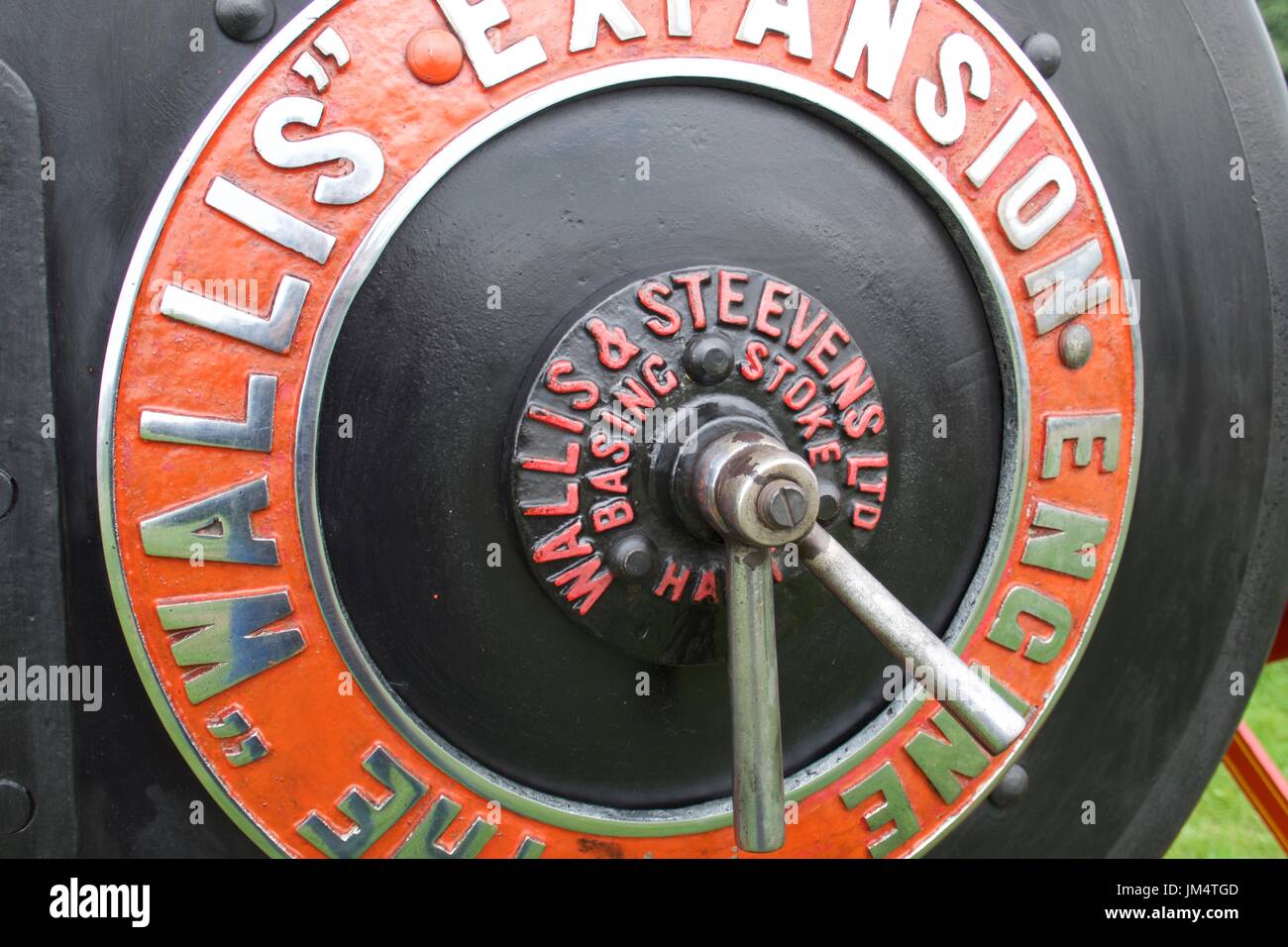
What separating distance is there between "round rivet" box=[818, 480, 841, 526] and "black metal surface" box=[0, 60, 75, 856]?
719 millimetres

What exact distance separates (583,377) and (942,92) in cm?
49

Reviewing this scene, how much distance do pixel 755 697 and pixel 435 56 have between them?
2.16ft

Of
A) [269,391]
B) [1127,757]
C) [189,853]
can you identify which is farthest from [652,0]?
[1127,757]

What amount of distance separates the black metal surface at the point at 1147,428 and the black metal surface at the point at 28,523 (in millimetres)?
23

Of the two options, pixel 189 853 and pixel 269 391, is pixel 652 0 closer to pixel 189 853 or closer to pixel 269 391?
pixel 269 391

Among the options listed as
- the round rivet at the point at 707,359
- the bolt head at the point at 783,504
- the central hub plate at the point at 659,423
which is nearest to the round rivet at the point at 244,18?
the central hub plate at the point at 659,423

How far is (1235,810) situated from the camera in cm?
330

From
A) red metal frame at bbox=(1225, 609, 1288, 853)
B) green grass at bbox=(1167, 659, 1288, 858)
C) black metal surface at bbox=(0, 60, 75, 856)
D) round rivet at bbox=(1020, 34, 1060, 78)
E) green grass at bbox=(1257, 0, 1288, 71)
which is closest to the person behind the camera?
black metal surface at bbox=(0, 60, 75, 856)

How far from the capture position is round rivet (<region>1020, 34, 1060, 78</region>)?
1.37 meters

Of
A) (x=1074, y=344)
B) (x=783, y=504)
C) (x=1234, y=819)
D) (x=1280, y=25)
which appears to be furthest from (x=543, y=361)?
(x=1234, y=819)

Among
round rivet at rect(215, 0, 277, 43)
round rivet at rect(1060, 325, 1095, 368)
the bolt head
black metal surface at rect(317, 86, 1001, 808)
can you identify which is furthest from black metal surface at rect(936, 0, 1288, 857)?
round rivet at rect(215, 0, 277, 43)

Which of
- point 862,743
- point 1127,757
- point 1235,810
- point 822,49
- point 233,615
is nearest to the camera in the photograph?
point 233,615

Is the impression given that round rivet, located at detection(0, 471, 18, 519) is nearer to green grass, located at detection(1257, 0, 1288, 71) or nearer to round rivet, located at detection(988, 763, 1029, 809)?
round rivet, located at detection(988, 763, 1029, 809)

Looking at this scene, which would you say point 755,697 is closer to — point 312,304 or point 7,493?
point 312,304
